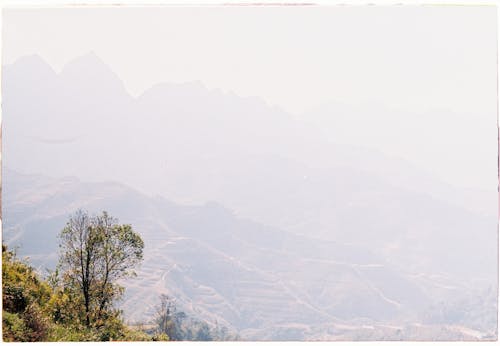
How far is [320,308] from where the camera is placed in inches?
988

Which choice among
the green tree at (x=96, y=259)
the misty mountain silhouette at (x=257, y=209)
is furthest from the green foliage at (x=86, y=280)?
the misty mountain silhouette at (x=257, y=209)

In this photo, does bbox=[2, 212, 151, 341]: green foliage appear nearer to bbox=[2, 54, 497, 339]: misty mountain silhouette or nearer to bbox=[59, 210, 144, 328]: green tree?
bbox=[59, 210, 144, 328]: green tree

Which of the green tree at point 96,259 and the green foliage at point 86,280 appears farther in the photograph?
the green tree at point 96,259

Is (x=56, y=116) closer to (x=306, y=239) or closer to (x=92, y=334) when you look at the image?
(x=306, y=239)

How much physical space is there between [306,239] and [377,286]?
3.77 meters

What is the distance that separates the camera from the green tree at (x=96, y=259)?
31.4 feet

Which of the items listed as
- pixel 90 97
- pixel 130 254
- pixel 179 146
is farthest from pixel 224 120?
pixel 130 254

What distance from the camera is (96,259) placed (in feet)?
31.5

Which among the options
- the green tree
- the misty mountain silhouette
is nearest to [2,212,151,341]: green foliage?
the green tree

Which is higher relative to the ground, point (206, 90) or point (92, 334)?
point (206, 90)

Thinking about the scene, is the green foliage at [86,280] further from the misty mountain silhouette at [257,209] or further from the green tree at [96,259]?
the misty mountain silhouette at [257,209]

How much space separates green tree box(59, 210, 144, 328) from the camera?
376 inches

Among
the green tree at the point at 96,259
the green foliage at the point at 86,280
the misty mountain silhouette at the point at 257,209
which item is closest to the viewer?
the green foliage at the point at 86,280

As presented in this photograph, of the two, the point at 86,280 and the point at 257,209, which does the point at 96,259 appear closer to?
the point at 86,280
